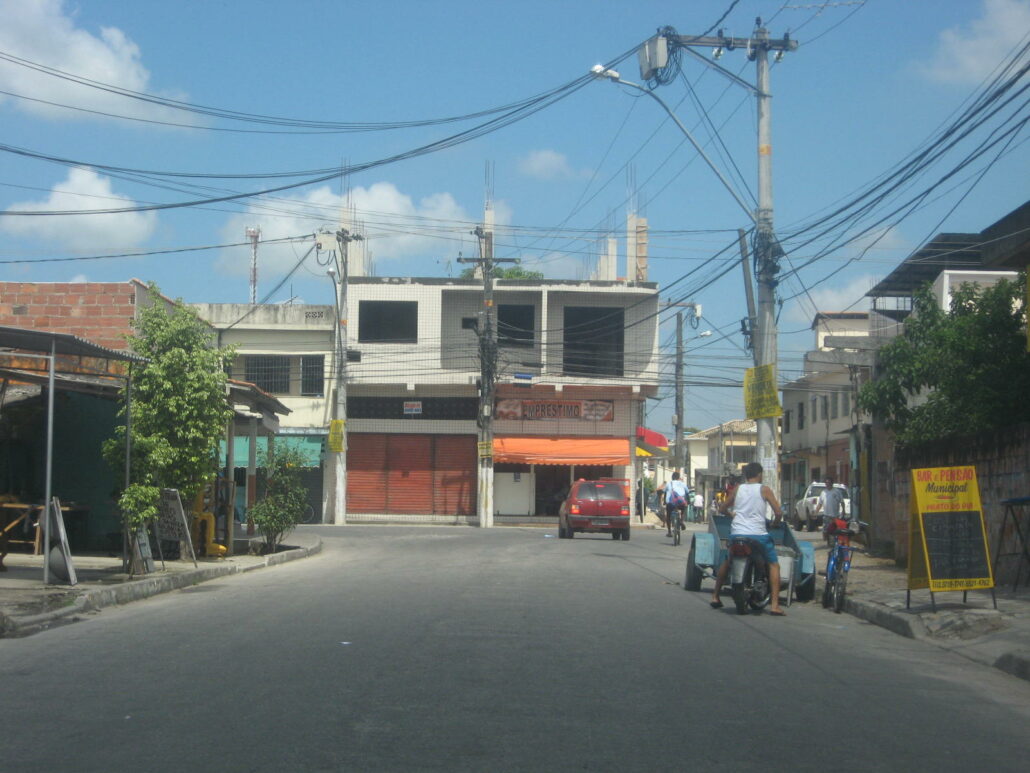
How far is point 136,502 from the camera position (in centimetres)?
1456

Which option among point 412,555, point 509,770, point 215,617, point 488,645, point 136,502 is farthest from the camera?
point 412,555

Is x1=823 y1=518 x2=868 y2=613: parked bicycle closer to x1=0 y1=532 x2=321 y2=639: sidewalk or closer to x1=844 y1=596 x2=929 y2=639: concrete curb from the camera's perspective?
x1=844 y1=596 x2=929 y2=639: concrete curb

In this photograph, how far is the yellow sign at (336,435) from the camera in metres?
42.2

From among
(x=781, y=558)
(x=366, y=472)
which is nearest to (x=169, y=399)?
(x=781, y=558)

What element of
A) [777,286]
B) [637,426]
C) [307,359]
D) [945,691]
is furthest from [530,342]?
[945,691]

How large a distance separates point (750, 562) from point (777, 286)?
1017 centimetres

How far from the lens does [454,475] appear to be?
146 ft

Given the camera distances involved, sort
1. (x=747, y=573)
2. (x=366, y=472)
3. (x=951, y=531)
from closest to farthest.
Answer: (x=951, y=531), (x=747, y=573), (x=366, y=472)

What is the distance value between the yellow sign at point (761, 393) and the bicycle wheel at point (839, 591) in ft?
23.6

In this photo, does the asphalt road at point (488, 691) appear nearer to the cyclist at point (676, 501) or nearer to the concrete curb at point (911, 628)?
the concrete curb at point (911, 628)

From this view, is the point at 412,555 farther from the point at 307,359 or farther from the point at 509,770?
the point at 307,359

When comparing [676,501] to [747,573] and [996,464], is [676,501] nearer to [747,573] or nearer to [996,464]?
[996,464]

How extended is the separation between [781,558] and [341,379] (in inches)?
1221

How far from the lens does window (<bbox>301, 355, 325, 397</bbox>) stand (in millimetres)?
44438
